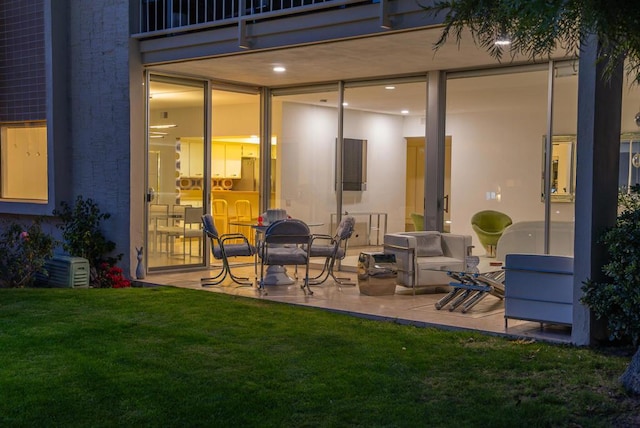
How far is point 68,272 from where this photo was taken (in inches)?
371

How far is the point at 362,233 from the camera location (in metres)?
10.5

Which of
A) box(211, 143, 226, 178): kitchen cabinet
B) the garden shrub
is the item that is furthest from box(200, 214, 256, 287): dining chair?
box(211, 143, 226, 178): kitchen cabinet

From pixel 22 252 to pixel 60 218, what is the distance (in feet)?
3.25

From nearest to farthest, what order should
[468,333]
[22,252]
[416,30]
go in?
[468,333] → [416,30] → [22,252]

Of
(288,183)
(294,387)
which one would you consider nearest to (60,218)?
(288,183)

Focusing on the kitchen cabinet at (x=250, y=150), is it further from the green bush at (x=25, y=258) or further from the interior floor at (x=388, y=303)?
the green bush at (x=25, y=258)

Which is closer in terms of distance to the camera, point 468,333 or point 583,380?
point 583,380

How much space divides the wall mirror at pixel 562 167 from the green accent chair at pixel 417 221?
1.84 meters

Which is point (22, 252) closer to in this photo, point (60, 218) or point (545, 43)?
point (60, 218)

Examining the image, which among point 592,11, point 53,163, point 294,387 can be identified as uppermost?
point 592,11

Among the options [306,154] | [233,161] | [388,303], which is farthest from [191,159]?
[388,303]

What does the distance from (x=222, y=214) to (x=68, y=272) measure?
13.4 feet

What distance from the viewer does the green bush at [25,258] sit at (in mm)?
9547

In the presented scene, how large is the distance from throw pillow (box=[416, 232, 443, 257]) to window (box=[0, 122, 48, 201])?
19.1 ft
